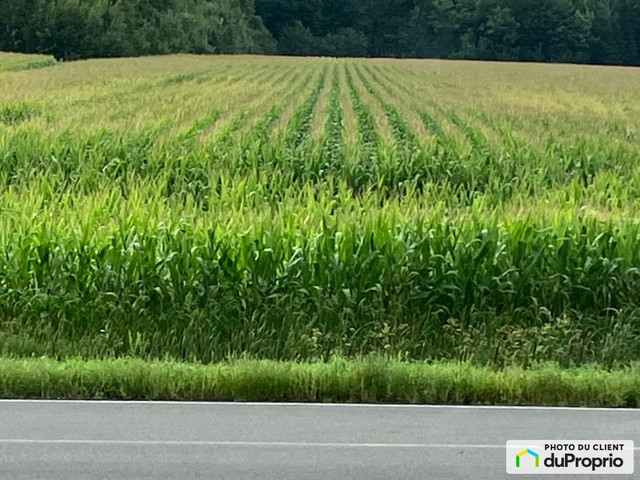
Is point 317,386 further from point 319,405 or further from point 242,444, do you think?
point 242,444

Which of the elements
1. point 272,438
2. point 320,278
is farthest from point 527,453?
point 320,278

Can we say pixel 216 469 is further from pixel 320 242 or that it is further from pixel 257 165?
pixel 257 165

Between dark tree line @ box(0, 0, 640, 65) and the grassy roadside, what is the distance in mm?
81284

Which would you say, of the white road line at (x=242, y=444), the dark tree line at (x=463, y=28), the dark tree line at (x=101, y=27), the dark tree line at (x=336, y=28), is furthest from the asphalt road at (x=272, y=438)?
the dark tree line at (x=463, y=28)

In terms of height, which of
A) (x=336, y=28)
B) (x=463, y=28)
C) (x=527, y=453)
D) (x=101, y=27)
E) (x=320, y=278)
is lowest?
(x=336, y=28)

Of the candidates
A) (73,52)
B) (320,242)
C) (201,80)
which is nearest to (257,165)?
(320,242)

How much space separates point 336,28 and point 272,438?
11613 centimetres

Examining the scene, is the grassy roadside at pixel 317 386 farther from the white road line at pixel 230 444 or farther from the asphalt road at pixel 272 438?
the white road line at pixel 230 444

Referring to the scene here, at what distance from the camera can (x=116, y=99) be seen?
112 ft

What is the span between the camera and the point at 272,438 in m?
5.71

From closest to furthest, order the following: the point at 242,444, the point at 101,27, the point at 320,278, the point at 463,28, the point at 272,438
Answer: the point at 242,444
the point at 272,438
the point at 320,278
the point at 101,27
the point at 463,28

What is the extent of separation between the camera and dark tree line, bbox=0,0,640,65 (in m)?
84.6

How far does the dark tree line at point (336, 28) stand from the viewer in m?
84.6

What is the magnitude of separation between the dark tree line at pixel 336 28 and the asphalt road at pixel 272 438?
8220cm
